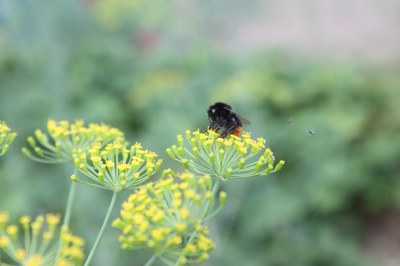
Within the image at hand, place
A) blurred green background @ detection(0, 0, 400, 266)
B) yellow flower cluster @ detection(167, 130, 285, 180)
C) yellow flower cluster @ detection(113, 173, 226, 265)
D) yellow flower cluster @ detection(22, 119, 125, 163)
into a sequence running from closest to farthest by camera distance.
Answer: yellow flower cluster @ detection(113, 173, 226, 265) < yellow flower cluster @ detection(167, 130, 285, 180) < yellow flower cluster @ detection(22, 119, 125, 163) < blurred green background @ detection(0, 0, 400, 266)

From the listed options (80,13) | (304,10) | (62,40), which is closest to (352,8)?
(304,10)

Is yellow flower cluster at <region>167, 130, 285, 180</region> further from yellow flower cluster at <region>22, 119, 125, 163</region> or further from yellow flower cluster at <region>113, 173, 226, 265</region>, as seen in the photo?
yellow flower cluster at <region>22, 119, 125, 163</region>

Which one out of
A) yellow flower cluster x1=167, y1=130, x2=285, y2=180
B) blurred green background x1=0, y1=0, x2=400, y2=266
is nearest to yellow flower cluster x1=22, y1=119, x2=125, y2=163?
yellow flower cluster x1=167, y1=130, x2=285, y2=180

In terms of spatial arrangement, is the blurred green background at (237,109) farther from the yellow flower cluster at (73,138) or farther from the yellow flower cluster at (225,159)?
the yellow flower cluster at (225,159)

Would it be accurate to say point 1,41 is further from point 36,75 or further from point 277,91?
point 277,91

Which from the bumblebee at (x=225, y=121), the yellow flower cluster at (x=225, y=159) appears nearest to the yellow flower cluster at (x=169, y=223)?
the yellow flower cluster at (x=225, y=159)
